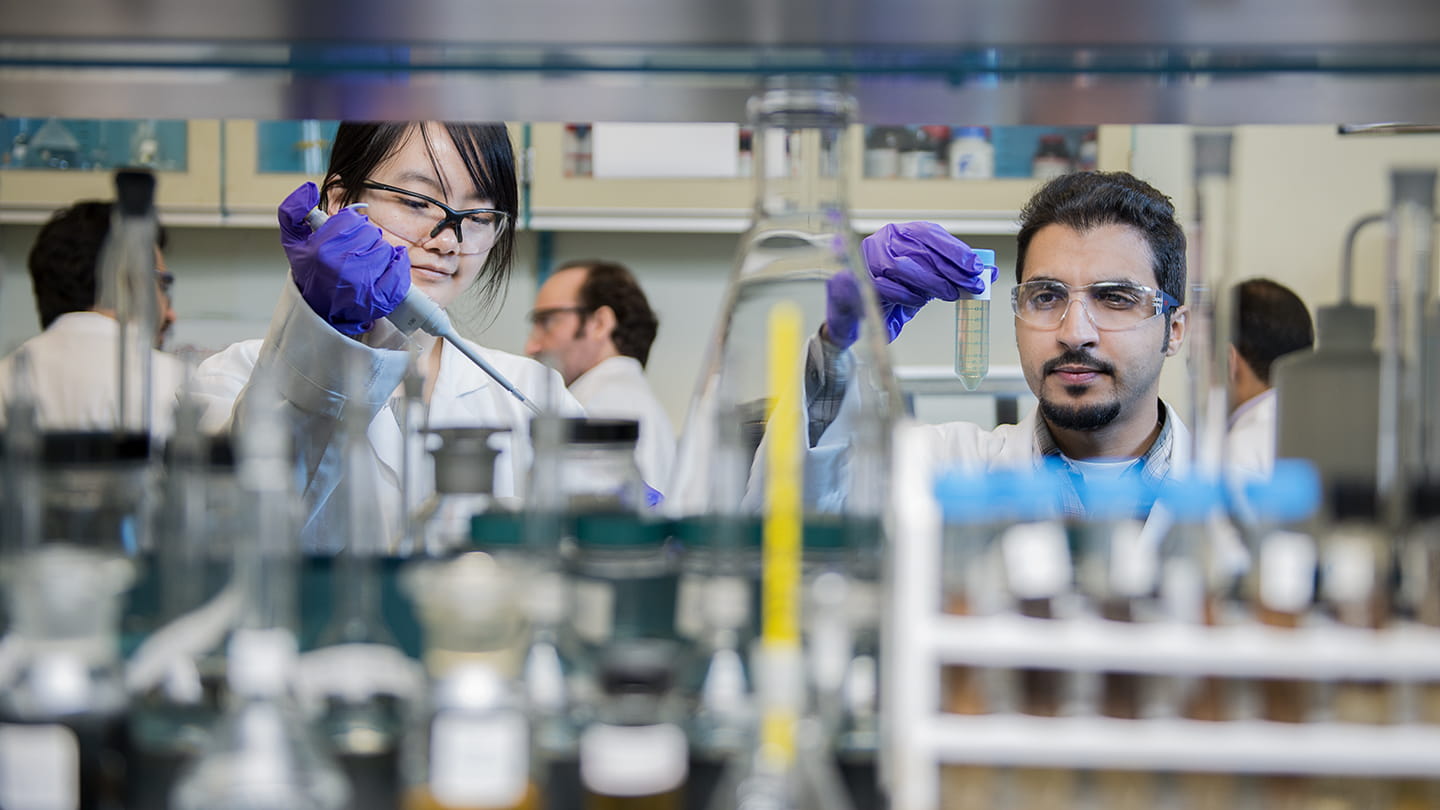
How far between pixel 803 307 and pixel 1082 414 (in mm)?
1262

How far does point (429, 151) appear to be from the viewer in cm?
197

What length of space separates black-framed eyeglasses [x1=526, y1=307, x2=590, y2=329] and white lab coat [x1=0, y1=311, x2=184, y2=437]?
6.68 feet

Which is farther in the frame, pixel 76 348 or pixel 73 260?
pixel 73 260

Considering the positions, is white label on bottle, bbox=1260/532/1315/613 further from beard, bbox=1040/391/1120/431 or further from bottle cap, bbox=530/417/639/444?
beard, bbox=1040/391/1120/431

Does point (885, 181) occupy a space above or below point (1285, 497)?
above

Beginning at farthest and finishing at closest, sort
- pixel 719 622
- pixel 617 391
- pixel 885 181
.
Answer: pixel 885 181, pixel 617 391, pixel 719 622

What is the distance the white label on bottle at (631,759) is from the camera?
535mm

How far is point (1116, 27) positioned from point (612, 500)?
0.45 meters

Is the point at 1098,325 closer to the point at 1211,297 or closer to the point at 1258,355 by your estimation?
the point at 1258,355

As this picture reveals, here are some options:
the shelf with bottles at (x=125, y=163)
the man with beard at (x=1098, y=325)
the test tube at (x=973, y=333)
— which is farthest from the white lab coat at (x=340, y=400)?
the shelf with bottles at (x=125, y=163)

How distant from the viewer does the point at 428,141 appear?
198cm

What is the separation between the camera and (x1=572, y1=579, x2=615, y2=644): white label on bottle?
0.65 meters

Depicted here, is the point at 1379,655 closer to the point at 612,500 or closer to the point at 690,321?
the point at 612,500

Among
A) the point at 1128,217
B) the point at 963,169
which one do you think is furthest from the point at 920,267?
the point at 963,169
